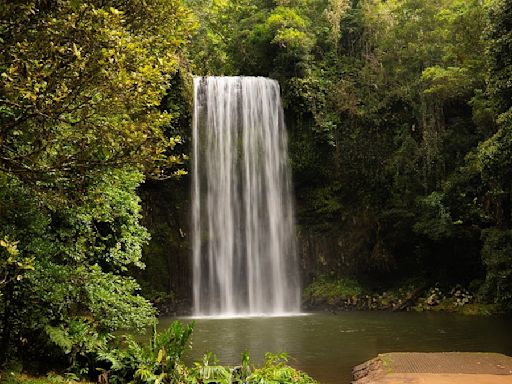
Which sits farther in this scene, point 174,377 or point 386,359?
point 386,359

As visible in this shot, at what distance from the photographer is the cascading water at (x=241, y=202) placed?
18734 mm

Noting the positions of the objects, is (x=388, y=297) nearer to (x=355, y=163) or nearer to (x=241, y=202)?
(x=355, y=163)

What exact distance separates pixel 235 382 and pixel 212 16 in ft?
82.2

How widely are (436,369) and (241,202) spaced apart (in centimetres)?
1300

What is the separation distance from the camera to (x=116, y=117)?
595 centimetres

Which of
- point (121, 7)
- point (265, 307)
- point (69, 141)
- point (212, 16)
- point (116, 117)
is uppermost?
point (212, 16)

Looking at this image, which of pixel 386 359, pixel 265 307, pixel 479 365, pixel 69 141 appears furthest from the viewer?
pixel 265 307

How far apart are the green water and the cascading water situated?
10.1 feet

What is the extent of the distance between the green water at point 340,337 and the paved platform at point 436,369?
0.51 meters

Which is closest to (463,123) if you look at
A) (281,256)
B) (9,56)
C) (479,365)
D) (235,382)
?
(281,256)

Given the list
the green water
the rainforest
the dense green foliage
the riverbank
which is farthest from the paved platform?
the riverbank

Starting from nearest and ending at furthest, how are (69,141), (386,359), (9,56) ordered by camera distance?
1. (9,56)
2. (69,141)
3. (386,359)

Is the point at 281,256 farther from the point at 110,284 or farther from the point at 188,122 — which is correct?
the point at 110,284

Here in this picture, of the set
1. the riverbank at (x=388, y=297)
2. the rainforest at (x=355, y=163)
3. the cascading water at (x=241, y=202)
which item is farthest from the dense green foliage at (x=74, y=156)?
the riverbank at (x=388, y=297)
